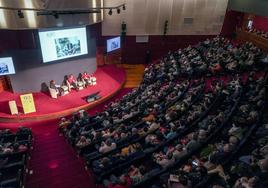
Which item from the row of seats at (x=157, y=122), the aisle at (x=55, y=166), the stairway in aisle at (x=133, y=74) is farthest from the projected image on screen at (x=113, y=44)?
the aisle at (x=55, y=166)

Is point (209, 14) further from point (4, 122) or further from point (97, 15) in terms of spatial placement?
point (4, 122)

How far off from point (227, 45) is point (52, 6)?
401 inches

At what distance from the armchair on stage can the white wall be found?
14.4ft

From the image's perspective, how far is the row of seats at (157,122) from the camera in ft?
22.1

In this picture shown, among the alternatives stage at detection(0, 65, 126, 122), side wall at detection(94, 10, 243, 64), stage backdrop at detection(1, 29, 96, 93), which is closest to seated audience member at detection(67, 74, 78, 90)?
stage at detection(0, 65, 126, 122)

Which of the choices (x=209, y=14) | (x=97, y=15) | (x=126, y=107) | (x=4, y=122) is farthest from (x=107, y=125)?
(x=209, y=14)

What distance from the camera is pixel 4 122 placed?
10.8 m

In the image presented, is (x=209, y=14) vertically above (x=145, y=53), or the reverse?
(x=209, y=14)

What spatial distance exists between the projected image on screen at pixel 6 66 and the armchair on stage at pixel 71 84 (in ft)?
6.47

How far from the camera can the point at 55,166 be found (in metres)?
7.82

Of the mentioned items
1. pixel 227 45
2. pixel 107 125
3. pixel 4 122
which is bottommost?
pixel 4 122

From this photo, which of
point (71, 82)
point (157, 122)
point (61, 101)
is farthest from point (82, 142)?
point (71, 82)

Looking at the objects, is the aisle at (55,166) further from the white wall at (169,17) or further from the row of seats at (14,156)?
the white wall at (169,17)

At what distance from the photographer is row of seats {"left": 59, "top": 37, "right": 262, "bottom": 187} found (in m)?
6.73
